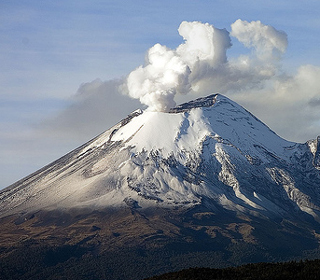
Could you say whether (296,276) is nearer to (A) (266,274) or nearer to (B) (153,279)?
(A) (266,274)

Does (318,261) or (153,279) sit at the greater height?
(153,279)

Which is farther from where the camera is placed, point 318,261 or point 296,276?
point 318,261

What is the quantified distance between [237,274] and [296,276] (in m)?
6.98

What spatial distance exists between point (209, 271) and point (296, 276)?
410 inches

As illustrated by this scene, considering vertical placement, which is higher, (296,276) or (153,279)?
(153,279)

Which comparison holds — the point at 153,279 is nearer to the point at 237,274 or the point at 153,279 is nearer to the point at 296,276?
the point at 237,274

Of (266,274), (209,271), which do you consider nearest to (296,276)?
(266,274)

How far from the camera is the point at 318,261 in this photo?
90.2m

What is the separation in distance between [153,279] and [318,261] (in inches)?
797

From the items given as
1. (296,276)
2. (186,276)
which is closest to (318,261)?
(296,276)

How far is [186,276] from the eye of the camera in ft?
280

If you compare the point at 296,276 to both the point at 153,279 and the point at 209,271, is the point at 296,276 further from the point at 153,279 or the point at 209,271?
the point at 153,279

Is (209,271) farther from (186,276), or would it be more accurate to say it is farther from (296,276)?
(296,276)

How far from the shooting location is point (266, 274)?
3319 inches
